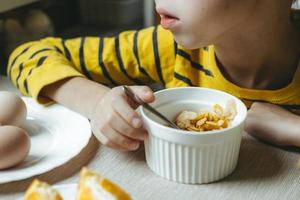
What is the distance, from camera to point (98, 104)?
0.62m

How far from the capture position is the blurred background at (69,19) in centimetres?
101

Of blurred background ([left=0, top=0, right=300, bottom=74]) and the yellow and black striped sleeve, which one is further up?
the yellow and black striped sleeve

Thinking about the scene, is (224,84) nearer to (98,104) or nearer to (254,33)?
(254,33)

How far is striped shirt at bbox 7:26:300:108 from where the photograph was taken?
731mm

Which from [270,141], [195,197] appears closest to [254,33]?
[270,141]

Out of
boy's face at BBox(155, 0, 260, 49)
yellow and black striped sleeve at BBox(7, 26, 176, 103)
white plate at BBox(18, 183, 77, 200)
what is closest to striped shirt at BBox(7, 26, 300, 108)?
yellow and black striped sleeve at BBox(7, 26, 176, 103)

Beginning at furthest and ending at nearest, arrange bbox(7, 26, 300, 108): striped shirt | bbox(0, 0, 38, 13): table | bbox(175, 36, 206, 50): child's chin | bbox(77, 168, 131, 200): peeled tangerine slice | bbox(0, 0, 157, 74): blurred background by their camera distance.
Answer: bbox(0, 0, 157, 74): blurred background → bbox(0, 0, 38, 13): table → bbox(7, 26, 300, 108): striped shirt → bbox(175, 36, 206, 50): child's chin → bbox(77, 168, 131, 200): peeled tangerine slice

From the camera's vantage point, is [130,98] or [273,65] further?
[273,65]

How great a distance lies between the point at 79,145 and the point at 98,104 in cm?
7

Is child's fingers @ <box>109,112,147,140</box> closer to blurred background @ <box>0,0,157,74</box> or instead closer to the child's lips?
the child's lips

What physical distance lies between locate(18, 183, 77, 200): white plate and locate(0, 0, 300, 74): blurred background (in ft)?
1.69

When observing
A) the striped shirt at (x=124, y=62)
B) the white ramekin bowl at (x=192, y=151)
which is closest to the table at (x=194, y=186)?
the white ramekin bowl at (x=192, y=151)

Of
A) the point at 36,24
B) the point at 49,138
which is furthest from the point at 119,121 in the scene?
the point at 36,24

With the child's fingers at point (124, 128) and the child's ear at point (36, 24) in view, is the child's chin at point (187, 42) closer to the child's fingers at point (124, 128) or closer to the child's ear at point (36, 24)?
the child's fingers at point (124, 128)
